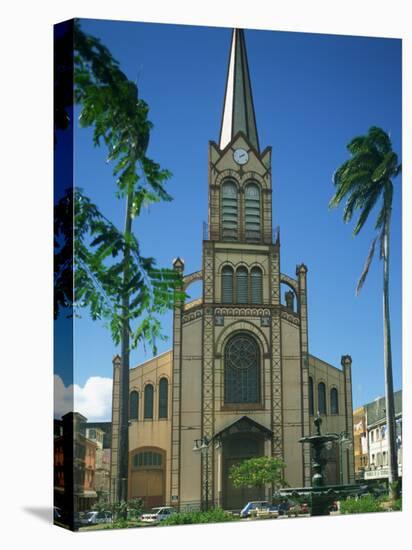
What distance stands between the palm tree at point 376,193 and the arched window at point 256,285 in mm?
1963

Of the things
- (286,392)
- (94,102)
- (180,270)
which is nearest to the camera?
(94,102)

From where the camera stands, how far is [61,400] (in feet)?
61.1

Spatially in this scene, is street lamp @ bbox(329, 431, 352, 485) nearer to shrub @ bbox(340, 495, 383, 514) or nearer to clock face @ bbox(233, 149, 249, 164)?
shrub @ bbox(340, 495, 383, 514)

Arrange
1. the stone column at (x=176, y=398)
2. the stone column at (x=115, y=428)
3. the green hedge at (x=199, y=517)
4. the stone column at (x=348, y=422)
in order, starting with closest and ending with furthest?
the stone column at (x=115, y=428), the green hedge at (x=199, y=517), the stone column at (x=176, y=398), the stone column at (x=348, y=422)

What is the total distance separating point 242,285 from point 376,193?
354cm

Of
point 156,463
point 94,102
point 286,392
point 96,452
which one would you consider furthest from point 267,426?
point 94,102

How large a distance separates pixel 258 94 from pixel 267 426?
6562mm

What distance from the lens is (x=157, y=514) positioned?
1894 cm

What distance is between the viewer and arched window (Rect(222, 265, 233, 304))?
20734 millimetres

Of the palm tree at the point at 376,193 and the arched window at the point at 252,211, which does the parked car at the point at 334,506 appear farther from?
the arched window at the point at 252,211

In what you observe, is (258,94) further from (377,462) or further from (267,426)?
(377,462)

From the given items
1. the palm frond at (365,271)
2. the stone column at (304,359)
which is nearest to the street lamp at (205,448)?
the stone column at (304,359)

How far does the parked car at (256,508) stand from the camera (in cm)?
1983

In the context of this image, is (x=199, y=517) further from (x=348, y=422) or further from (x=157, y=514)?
(x=348, y=422)
